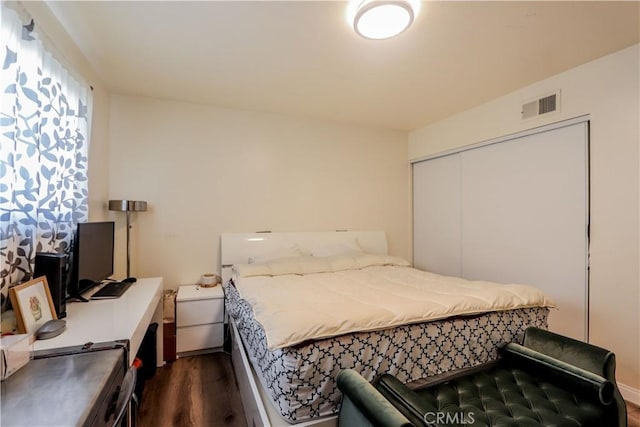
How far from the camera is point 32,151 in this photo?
146 cm

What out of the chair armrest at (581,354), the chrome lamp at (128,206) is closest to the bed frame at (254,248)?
the chrome lamp at (128,206)

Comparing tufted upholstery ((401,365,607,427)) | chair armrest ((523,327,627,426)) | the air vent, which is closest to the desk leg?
tufted upholstery ((401,365,607,427))

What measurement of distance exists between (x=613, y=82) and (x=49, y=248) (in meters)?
4.00

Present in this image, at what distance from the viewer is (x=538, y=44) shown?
2082mm

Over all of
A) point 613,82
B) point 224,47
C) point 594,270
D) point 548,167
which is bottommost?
point 594,270

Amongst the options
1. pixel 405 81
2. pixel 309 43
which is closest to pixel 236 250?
pixel 309 43

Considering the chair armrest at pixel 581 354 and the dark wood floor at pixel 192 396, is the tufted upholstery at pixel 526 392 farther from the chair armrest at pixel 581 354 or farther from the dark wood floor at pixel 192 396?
the dark wood floor at pixel 192 396

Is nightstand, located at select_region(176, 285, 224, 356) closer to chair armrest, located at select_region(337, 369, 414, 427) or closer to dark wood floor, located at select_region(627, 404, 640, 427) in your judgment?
chair armrest, located at select_region(337, 369, 414, 427)

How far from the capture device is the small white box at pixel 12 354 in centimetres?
94

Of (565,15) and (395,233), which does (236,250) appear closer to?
(395,233)

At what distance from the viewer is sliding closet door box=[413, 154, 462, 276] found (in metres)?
3.59

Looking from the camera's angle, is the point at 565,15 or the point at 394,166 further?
the point at 394,166

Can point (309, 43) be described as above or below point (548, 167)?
above

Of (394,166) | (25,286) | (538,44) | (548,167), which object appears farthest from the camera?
(394,166)
